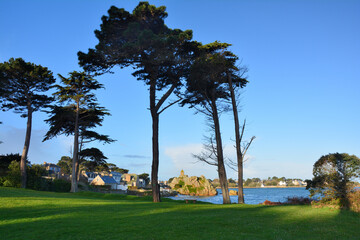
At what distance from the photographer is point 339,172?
14.2m

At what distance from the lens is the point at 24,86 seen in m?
35.8

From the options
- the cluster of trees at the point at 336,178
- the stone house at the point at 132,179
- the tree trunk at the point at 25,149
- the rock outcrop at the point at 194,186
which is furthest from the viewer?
the stone house at the point at 132,179

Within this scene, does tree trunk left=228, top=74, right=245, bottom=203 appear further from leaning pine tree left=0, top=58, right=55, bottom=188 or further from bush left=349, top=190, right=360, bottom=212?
leaning pine tree left=0, top=58, right=55, bottom=188

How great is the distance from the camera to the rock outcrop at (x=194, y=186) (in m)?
93.9

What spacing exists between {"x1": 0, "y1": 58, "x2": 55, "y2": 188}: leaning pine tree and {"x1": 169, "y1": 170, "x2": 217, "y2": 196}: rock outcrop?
67.7 meters

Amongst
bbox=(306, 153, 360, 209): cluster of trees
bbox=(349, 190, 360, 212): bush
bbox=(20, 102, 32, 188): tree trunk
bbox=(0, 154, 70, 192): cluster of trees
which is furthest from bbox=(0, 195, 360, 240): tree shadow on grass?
bbox=(20, 102, 32, 188): tree trunk

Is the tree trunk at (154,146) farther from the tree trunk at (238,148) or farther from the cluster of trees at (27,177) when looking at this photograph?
the cluster of trees at (27,177)

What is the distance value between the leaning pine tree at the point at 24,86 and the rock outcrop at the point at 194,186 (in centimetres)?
6769

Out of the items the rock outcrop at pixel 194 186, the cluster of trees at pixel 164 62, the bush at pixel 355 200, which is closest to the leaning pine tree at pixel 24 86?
the cluster of trees at pixel 164 62

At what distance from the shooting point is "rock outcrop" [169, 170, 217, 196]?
308 feet

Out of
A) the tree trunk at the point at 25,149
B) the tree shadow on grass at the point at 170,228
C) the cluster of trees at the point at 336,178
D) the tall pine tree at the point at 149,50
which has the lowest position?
the tree shadow on grass at the point at 170,228

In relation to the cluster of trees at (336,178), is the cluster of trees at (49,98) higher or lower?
higher

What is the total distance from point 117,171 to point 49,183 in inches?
2971

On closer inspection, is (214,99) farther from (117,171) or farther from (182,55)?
(117,171)
